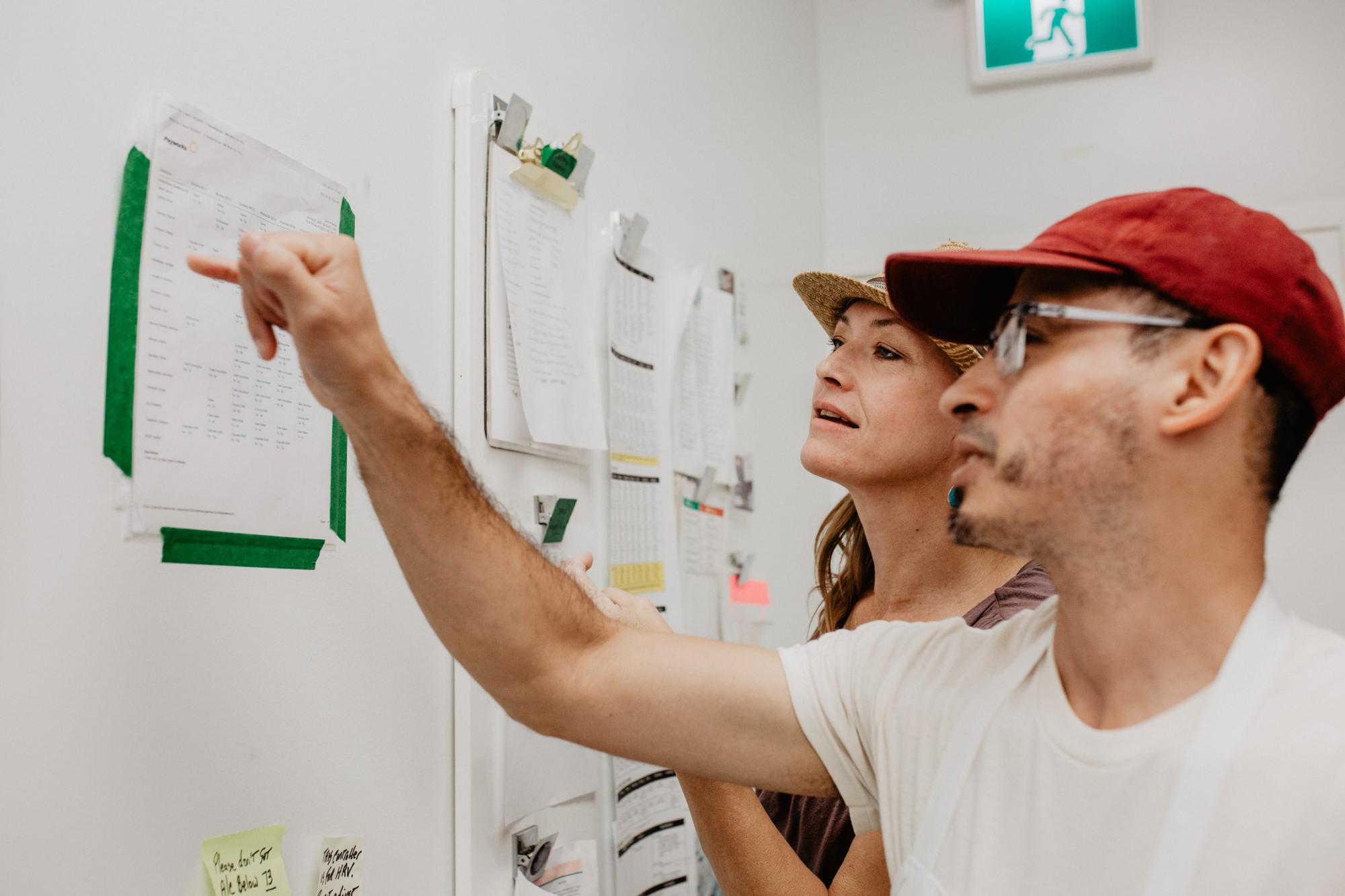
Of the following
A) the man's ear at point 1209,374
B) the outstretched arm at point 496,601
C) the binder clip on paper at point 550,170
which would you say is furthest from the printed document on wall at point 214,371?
the man's ear at point 1209,374

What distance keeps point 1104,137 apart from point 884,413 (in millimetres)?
1866

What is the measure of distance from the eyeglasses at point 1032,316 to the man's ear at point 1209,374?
0.6 inches

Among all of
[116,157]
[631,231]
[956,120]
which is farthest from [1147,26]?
[116,157]

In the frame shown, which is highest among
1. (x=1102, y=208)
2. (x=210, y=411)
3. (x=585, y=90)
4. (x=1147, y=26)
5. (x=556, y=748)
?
(x=1147, y=26)

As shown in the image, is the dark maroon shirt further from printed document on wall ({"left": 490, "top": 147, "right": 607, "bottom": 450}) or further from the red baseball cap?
printed document on wall ({"left": 490, "top": 147, "right": 607, "bottom": 450})

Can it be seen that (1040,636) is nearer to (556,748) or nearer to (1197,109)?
(556,748)

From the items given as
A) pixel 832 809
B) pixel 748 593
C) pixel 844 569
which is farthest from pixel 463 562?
pixel 748 593

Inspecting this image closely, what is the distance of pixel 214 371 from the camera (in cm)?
96

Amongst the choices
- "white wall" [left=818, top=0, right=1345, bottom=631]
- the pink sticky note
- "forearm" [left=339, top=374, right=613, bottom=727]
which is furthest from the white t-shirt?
"white wall" [left=818, top=0, right=1345, bottom=631]

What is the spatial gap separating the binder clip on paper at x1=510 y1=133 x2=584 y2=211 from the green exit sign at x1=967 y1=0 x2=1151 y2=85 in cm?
185

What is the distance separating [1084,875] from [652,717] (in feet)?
1.24

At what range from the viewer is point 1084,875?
0.82 meters

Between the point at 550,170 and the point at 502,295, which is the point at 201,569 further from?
the point at 550,170

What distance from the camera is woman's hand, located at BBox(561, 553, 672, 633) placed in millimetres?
1185
